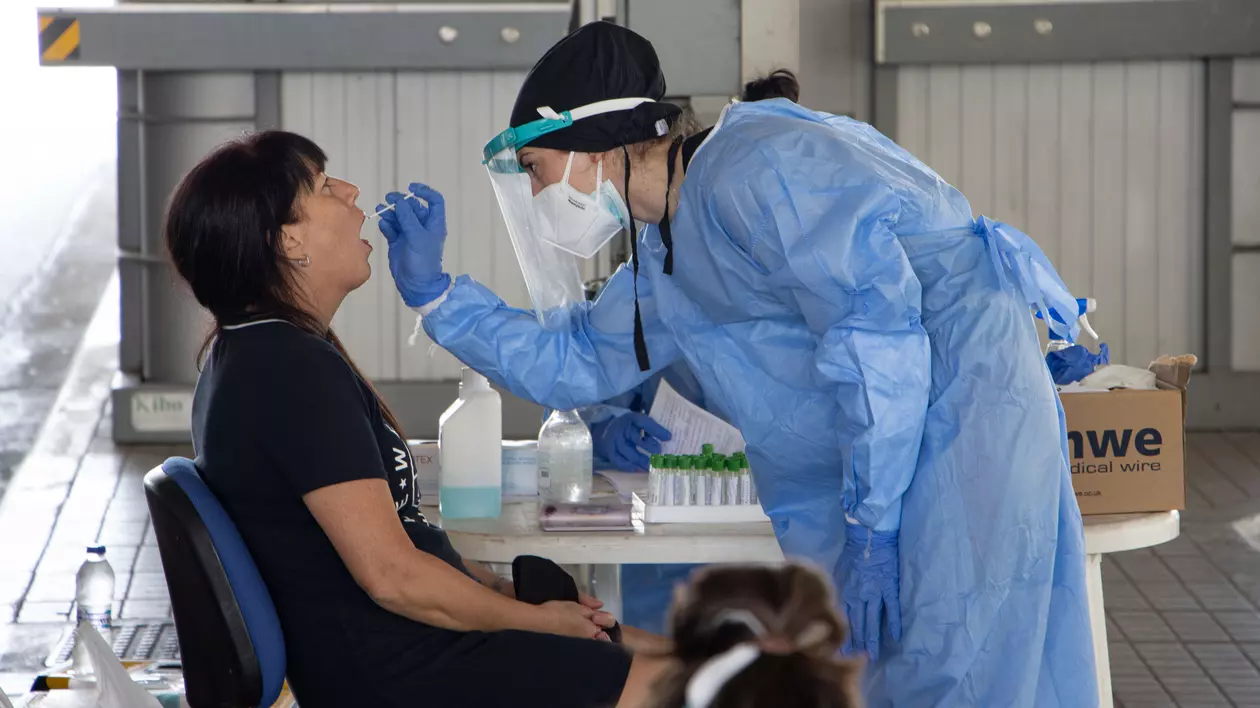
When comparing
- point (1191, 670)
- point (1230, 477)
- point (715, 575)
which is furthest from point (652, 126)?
point (1230, 477)

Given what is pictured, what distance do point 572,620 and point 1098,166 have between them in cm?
494

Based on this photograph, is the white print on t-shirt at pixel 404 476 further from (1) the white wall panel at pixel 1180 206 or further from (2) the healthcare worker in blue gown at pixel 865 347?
(1) the white wall panel at pixel 1180 206

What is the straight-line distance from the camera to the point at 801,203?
6.41 feet

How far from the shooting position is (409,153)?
6.05 meters

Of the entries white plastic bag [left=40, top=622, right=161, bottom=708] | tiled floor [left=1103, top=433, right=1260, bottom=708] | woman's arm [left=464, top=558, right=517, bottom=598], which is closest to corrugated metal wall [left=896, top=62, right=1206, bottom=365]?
tiled floor [left=1103, top=433, right=1260, bottom=708]

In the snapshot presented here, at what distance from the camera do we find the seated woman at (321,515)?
5.90 feet

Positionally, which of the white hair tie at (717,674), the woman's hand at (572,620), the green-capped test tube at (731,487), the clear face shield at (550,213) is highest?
the clear face shield at (550,213)

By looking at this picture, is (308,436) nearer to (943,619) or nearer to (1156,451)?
(943,619)

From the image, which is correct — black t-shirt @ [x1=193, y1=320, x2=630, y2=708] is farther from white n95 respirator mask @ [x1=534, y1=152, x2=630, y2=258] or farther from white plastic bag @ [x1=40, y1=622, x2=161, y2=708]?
white n95 respirator mask @ [x1=534, y1=152, x2=630, y2=258]

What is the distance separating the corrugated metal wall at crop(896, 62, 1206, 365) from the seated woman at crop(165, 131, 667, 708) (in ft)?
15.4

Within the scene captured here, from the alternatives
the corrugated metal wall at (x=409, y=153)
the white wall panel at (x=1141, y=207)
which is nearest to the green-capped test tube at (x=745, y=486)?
the corrugated metal wall at (x=409, y=153)

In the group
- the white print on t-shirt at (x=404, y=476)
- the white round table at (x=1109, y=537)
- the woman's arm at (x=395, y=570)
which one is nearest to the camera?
the woman's arm at (x=395, y=570)

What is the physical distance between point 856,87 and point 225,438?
4.85m

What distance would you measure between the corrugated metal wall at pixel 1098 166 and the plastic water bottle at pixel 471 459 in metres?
4.24
